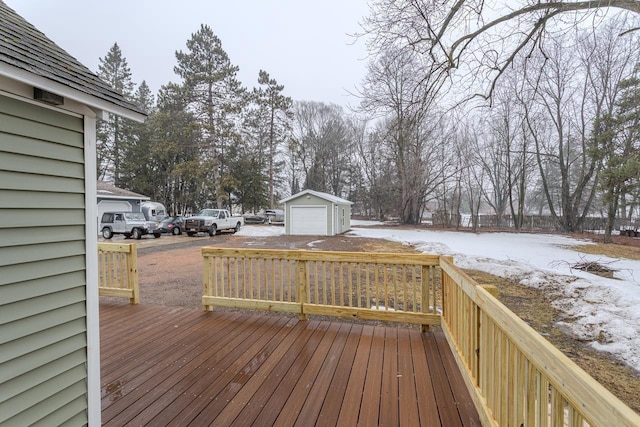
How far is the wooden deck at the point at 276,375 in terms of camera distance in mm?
1927

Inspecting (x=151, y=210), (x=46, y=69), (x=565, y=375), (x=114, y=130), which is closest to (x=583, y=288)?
(x=565, y=375)

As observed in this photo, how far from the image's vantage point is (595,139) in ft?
39.4

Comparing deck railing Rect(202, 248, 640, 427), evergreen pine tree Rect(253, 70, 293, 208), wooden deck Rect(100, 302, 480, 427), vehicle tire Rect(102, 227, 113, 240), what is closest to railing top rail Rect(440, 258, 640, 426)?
deck railing Rect(202, 248, 640, 427)

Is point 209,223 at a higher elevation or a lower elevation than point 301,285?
higher

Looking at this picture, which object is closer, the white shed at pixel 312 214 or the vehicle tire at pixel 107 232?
the vehicle tire at pixel 107 232

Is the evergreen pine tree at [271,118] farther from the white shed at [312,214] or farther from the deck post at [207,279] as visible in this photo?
the deck post at [207,279]

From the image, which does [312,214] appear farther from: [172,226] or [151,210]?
[151,210]

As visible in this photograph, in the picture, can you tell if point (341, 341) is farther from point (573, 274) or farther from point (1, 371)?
point (573, 274)

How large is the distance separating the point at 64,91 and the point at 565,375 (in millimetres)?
2492

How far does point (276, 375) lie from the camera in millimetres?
2371

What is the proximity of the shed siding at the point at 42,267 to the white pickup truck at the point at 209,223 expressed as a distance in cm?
1483

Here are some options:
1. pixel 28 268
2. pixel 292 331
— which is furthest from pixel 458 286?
pixel 28 268

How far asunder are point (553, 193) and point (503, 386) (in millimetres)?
34086

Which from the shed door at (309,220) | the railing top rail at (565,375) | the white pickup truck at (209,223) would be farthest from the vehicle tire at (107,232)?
the railing top rail at (565,375)
